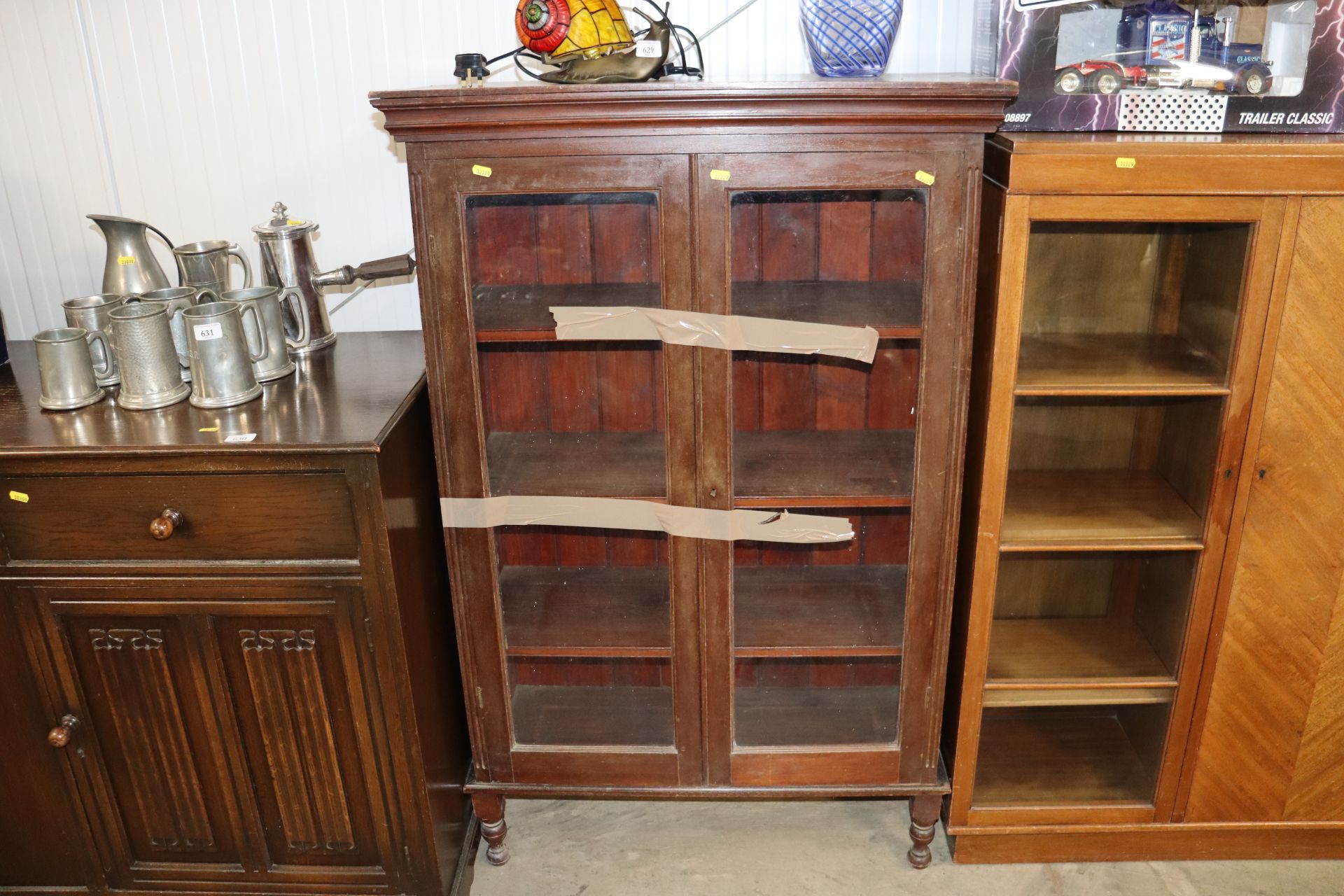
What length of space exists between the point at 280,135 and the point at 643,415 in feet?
3.06

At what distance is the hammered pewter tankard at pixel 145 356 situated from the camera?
179 centimetres

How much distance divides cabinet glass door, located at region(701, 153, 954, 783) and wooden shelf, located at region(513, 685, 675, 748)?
0.17 metres

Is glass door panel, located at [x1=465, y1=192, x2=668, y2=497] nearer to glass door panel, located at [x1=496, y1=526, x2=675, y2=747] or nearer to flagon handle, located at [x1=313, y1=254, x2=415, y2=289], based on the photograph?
glass door panel, located at [x1=496, y1=526, x2=675, y2=747]

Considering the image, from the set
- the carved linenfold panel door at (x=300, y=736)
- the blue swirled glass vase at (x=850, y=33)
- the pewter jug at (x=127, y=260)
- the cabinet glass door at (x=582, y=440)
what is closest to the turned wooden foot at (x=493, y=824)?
the cabinet glass door at (x=582, y=440)

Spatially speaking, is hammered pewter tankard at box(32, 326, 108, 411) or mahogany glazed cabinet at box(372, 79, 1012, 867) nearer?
mahogany glazed cabinet at box(372, 79, 1012, 867)

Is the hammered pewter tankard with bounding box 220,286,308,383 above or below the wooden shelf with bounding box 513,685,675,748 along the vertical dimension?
above

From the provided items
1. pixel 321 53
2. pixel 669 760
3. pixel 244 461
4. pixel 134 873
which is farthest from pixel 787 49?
pixel 134 873

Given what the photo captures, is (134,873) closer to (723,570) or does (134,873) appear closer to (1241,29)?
(723,570)

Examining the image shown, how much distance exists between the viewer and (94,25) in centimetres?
209

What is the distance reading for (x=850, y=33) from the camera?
1.76m

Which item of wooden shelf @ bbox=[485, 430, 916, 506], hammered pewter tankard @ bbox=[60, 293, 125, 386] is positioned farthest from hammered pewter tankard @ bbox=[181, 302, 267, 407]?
wooden shelf @ bbox=[485, 430, 916, 506]

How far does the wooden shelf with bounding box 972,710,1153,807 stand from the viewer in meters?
2.14

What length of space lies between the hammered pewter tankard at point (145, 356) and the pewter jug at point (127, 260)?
23 centimetres

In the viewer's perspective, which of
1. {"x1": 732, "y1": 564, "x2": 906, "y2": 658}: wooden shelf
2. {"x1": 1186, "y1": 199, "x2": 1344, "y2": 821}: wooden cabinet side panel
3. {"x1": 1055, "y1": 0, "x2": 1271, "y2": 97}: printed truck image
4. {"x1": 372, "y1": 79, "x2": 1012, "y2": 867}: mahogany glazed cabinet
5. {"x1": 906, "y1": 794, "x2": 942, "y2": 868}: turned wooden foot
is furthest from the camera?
{"x1": 906, "y1": 794, "x2": 942, "y2": 868}: turned wooden foot
